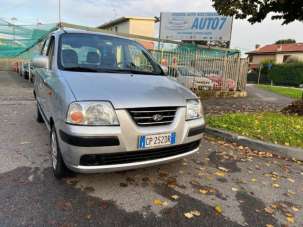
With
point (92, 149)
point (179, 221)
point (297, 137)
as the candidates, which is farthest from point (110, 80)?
point (297, 137)

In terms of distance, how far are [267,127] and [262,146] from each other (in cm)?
108

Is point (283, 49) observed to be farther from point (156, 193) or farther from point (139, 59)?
point (156, 193)

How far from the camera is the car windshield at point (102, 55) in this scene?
3.54 meters

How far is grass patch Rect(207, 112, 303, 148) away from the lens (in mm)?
5121

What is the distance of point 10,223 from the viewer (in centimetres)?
233

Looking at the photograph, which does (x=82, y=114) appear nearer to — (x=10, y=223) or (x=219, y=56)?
(x=10, y=223)

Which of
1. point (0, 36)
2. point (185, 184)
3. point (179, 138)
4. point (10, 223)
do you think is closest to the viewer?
point (10, 223)

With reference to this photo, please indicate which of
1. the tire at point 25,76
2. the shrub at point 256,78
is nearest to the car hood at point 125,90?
the tire at point 25,76

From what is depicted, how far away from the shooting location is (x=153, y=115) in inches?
110

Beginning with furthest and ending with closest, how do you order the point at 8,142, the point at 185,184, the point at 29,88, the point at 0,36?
the point at 0,36 < the point at 29,88 < the point at 8,142 < the point at 185,184

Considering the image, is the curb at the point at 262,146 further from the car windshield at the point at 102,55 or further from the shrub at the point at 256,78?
the shrub at the point at 256,78

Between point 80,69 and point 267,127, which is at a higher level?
point 80,69

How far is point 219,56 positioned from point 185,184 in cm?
951

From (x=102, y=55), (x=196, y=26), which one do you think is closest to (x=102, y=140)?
(x=102, y=55)
